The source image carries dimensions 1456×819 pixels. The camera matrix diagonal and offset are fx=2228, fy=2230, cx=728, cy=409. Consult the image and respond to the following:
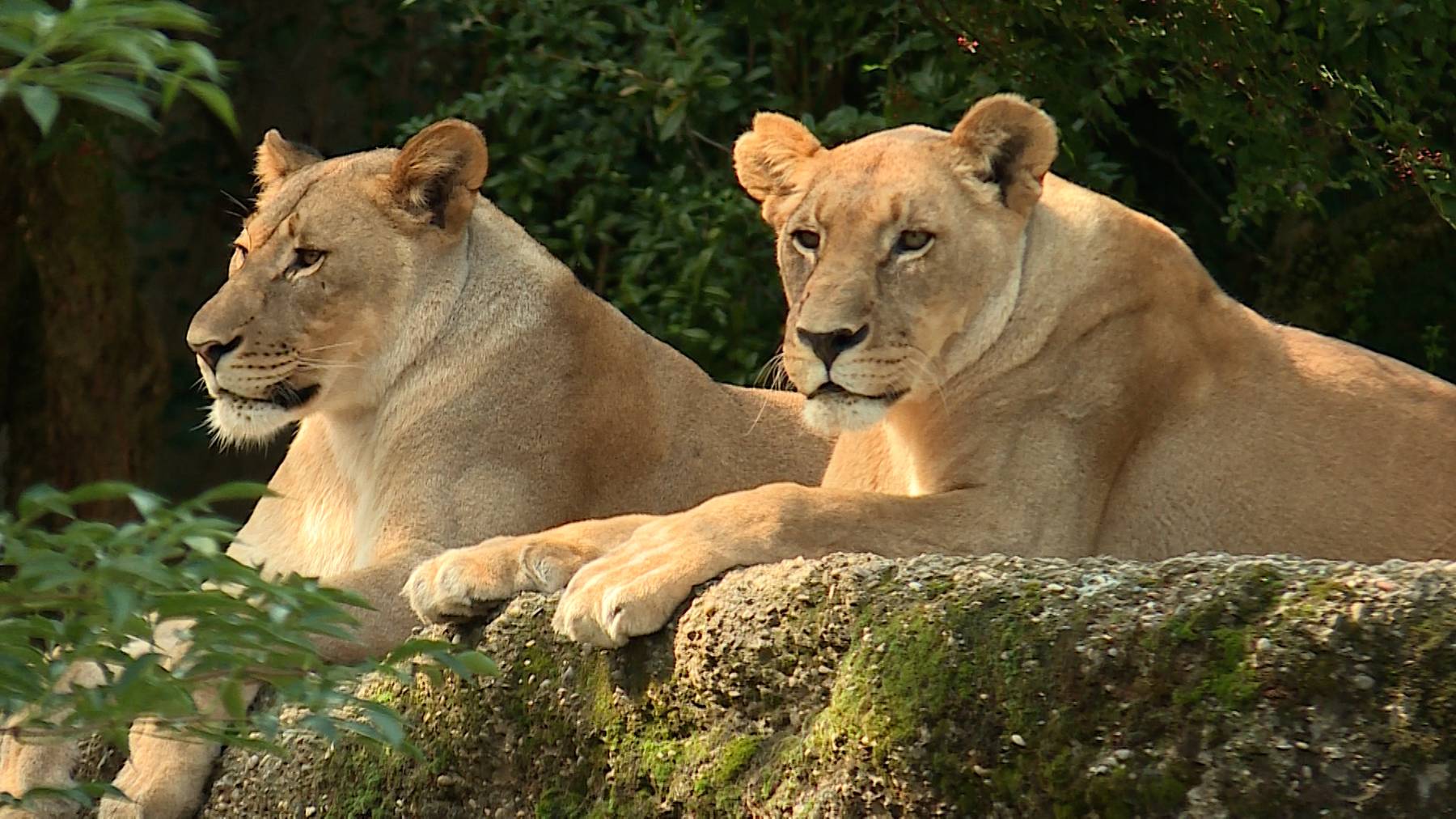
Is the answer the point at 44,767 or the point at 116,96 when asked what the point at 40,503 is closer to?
the point at 116,96

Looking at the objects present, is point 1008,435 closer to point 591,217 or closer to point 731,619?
point 731,619

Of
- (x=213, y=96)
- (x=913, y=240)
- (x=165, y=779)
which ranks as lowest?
(x=165, y=779)

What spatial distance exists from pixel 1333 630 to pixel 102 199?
593 cm

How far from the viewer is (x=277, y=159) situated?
16.9 feet

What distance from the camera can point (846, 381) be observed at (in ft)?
13.4

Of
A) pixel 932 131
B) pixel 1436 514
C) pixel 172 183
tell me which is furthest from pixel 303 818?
pixel 172 183

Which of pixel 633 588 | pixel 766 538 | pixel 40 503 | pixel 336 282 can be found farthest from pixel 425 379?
pixel 40 503

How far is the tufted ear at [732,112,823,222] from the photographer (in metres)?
4.62

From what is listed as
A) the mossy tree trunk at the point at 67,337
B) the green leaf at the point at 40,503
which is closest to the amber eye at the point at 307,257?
the green leaf at the point at 40,503

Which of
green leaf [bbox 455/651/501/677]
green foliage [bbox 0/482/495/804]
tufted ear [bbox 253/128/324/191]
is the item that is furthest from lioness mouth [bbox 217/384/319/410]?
green foliage [bbox 0/482/495/804]

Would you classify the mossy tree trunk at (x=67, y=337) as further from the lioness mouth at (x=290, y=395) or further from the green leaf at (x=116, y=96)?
the green leaf at (x=116, y=96)

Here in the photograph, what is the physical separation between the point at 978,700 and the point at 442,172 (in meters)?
2.36

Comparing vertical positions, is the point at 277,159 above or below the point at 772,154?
below

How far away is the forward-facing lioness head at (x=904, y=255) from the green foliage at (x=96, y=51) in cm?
209
